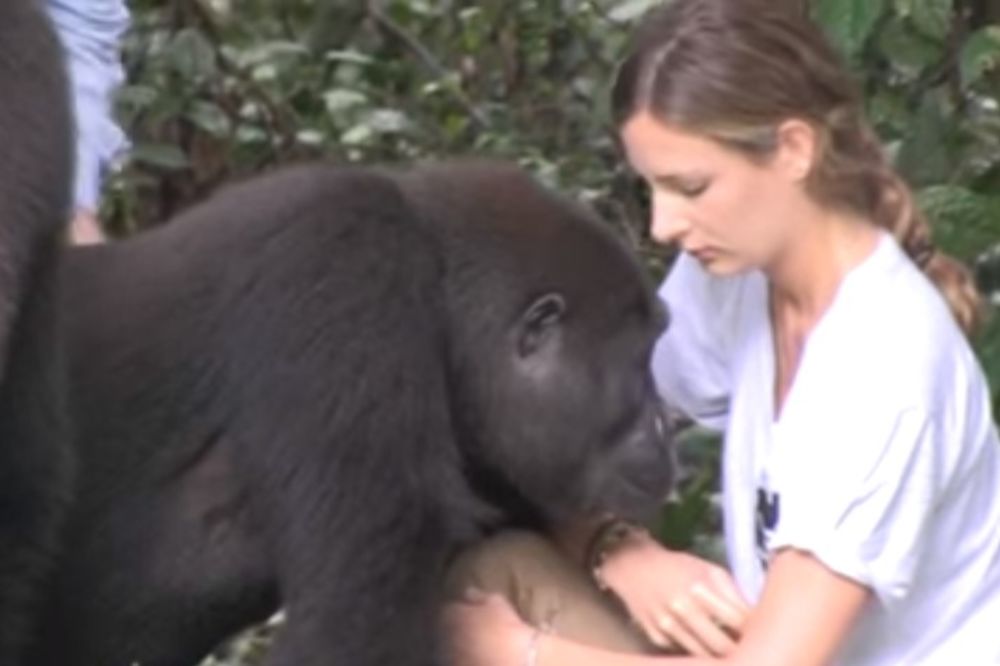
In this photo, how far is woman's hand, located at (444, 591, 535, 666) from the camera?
4.08 m

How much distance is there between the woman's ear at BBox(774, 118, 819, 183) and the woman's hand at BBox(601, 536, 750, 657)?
1.67ft

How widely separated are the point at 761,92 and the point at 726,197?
0.14 m

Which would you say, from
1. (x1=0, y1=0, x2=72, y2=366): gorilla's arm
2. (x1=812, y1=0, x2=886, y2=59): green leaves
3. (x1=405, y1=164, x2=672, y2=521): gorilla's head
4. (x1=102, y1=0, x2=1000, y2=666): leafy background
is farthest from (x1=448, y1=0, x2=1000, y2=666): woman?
(x1=102, y1=0, x2=1000, y2=666): leafy background

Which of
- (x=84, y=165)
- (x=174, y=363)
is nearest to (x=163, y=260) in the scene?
(x=174, y=363)

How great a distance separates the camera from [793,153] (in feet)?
13.1

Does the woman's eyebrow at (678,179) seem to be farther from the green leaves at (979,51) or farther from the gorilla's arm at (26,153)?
the green leaves at (979,51)

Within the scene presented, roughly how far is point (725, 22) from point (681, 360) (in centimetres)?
53

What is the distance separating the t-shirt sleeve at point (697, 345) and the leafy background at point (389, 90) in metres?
1.29

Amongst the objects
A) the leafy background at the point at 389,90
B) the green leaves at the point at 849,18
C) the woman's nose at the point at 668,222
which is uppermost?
the woman's nose at the point at 668,222

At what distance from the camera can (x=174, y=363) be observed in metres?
4.26

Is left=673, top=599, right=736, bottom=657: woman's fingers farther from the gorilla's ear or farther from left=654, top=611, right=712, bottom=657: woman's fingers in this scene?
the gorilla's ear

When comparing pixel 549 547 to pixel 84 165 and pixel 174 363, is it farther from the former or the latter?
pixel 84 165

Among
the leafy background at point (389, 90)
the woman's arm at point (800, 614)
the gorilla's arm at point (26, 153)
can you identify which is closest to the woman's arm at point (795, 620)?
the woman's arm at point (800, 614)

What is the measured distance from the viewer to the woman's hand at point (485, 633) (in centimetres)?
408
